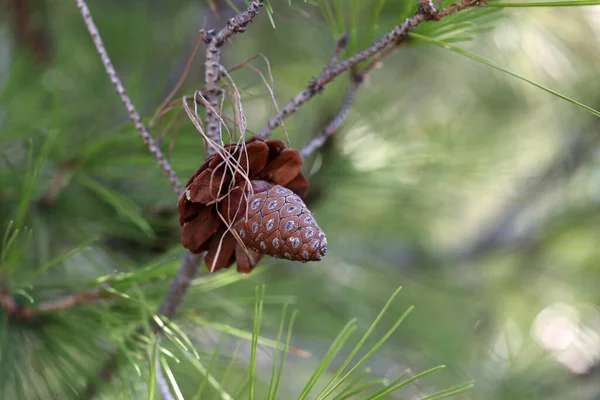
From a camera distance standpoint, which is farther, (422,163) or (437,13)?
(422,163)

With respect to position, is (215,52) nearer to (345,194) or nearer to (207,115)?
(207,115)

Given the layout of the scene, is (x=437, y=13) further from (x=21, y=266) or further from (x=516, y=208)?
(x=516, y=208)

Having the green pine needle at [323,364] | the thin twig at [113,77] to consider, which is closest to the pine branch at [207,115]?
the thin twig at [113,77]

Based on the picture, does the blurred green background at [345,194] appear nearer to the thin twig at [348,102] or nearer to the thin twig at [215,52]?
the thin twig at [348,102]

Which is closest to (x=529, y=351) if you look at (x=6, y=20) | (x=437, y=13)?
(x=437, y=13)

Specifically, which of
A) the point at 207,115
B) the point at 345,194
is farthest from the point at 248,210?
the point at 345,194

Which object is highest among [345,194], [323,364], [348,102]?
[348,102]

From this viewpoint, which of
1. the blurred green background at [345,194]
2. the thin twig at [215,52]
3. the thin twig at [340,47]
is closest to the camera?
the thin twig at [215,52]
